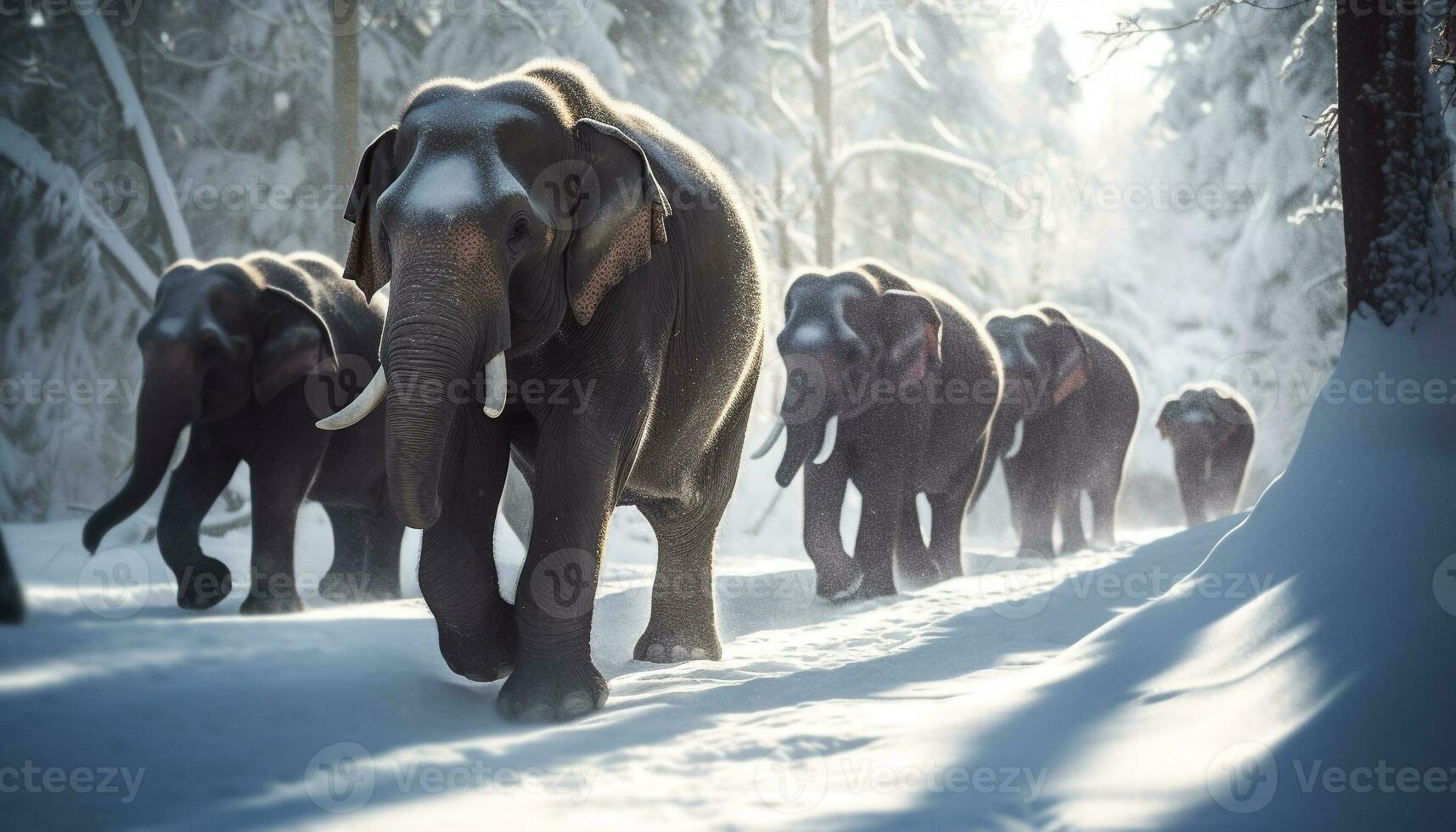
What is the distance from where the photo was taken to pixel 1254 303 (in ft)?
82.6

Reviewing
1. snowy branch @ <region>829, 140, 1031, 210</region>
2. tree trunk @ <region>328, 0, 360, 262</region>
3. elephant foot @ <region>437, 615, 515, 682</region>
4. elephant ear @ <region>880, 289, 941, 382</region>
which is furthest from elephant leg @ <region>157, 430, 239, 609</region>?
snowy branch @ <region>829, 140, 1031, 210</region>

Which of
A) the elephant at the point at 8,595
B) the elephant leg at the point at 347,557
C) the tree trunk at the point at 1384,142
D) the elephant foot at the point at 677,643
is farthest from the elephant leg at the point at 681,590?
the elephant at the point at 8,595

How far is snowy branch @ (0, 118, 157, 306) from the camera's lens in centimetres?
1295

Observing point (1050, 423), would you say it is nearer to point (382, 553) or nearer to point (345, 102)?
point (382, 553)

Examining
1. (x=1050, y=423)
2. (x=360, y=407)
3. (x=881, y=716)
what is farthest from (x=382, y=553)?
(x=1050, y=423)

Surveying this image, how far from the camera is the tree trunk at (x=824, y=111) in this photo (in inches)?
763

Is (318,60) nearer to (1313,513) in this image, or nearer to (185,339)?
(185,339)

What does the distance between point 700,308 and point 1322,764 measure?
117 inches

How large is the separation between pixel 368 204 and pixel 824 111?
53.7 ft

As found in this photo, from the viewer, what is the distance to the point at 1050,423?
12703 mm

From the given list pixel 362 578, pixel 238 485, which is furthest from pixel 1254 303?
pixel 362 578

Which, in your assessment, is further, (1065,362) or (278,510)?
(1065,362)

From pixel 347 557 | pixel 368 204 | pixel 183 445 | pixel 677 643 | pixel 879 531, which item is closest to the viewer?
pixel 368 204

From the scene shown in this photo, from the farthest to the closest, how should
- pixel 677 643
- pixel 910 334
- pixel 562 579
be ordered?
1. pixel 910 334
2. pixel 677 643
3. pixel 562 579
